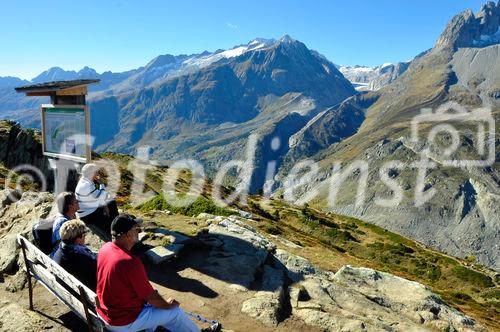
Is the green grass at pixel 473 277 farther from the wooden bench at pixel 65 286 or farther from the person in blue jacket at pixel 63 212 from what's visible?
the wooden bench at pixel 65 286

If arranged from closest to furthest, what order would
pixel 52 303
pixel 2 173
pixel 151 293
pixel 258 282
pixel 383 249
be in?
1. pixel 151 293
2. pixel 52 303
3. pixel 258 282
4. pixel 2 173
5. pixel 383 249

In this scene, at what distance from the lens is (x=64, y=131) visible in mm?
17469

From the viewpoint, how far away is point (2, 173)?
129ft

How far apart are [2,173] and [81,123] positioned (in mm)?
28368

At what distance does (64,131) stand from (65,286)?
9442mm

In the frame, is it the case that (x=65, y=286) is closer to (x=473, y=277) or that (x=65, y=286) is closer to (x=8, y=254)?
(x=8, y=254)

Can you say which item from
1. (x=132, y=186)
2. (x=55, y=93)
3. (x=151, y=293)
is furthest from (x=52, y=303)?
(x=132, y=186)

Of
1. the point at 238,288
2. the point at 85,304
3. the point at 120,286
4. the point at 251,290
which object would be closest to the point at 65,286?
the point at 85,304

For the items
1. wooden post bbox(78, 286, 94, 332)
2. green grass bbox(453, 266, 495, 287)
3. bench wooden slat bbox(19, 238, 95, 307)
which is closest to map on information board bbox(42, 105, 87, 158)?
bench wooden slat bbox(19, 238, 95, 307)

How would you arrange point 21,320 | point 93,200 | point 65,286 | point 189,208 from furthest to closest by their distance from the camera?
point 189,208
point 93,200
point 21,320
point 65,286

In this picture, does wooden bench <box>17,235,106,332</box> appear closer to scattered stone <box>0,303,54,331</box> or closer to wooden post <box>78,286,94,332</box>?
wooden post <box>78,286,94,332</box>

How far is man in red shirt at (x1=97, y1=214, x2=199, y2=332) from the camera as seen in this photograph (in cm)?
785

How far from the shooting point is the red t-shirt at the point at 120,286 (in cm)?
783

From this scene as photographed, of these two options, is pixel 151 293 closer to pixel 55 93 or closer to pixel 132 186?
pixel 55 93
